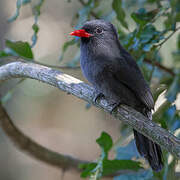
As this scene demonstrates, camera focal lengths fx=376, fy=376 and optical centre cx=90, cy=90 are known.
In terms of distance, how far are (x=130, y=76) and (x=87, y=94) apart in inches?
21.0

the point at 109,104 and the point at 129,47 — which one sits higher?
the point at 129,47

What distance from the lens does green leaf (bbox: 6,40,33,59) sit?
117 inches

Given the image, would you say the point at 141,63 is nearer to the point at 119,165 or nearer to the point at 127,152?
the point at 127,152

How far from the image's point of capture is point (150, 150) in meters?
3.05

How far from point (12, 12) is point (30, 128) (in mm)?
2338

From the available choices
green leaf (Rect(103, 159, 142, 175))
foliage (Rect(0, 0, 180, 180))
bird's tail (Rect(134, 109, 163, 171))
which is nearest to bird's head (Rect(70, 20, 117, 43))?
foliage (Rect(0, 0, 180, 180))

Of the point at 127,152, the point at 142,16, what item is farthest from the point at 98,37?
the point at 127,152

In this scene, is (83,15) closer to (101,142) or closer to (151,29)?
(151,29)

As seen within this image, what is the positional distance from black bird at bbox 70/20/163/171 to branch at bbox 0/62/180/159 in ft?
0.49

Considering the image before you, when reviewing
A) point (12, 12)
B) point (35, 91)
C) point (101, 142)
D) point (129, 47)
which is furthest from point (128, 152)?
point (12, 12)

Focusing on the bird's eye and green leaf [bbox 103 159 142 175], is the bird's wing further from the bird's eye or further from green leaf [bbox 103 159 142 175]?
green leaf [bbox 103 159 142 175]

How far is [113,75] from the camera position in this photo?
3027 millimetres

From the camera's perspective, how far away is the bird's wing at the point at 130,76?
3021mm

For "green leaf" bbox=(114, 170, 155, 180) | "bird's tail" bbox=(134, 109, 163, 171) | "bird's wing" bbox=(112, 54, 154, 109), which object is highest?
"bird's wing" bbox=(112, 54, 154, 109)
